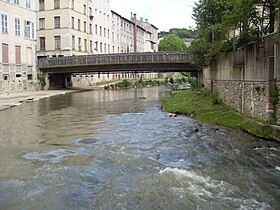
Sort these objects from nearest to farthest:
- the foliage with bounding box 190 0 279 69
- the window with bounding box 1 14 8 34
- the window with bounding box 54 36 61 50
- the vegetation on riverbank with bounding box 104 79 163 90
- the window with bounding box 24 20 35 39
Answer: the foliage with bounding box 190 0 279 69 → the window with bounding box 1 14 8 34 → the window with bounding box 24 20 35 39 → the vegetation on riverbank with bounding box 104 79 163 90 → the window with bounding box 54 36 61 50

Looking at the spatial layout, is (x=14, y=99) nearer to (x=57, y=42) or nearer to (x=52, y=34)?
(x=57, y=42)

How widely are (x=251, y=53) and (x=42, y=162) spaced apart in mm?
10336

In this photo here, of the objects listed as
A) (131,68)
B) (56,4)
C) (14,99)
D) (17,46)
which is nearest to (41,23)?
(56,4)

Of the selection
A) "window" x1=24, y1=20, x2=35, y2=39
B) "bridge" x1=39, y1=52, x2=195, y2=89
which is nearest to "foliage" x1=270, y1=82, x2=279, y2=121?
"bridge" x1=39, y1=52, x2=195, y2=89

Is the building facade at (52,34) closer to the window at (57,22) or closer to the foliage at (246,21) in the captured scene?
the window at (57,22)

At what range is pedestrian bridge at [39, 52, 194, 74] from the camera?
41.9 meters

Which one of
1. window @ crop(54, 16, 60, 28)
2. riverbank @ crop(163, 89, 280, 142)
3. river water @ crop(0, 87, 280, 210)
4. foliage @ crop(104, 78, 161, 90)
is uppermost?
window @ crop(54, 16, 60, 28)

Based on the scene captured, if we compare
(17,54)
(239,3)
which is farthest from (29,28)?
(239,3)

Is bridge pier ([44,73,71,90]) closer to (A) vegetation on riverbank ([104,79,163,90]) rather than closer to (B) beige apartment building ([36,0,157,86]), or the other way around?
(B) beige apartment building ([36,0,157,86])

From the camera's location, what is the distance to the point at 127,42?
92.9m

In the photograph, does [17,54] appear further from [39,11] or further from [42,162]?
[42,162]

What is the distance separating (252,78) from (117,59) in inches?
1204

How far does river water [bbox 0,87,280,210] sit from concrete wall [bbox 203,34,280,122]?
1.58 meters

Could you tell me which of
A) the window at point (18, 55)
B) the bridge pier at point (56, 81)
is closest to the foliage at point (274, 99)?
the window at point (18, 55)
